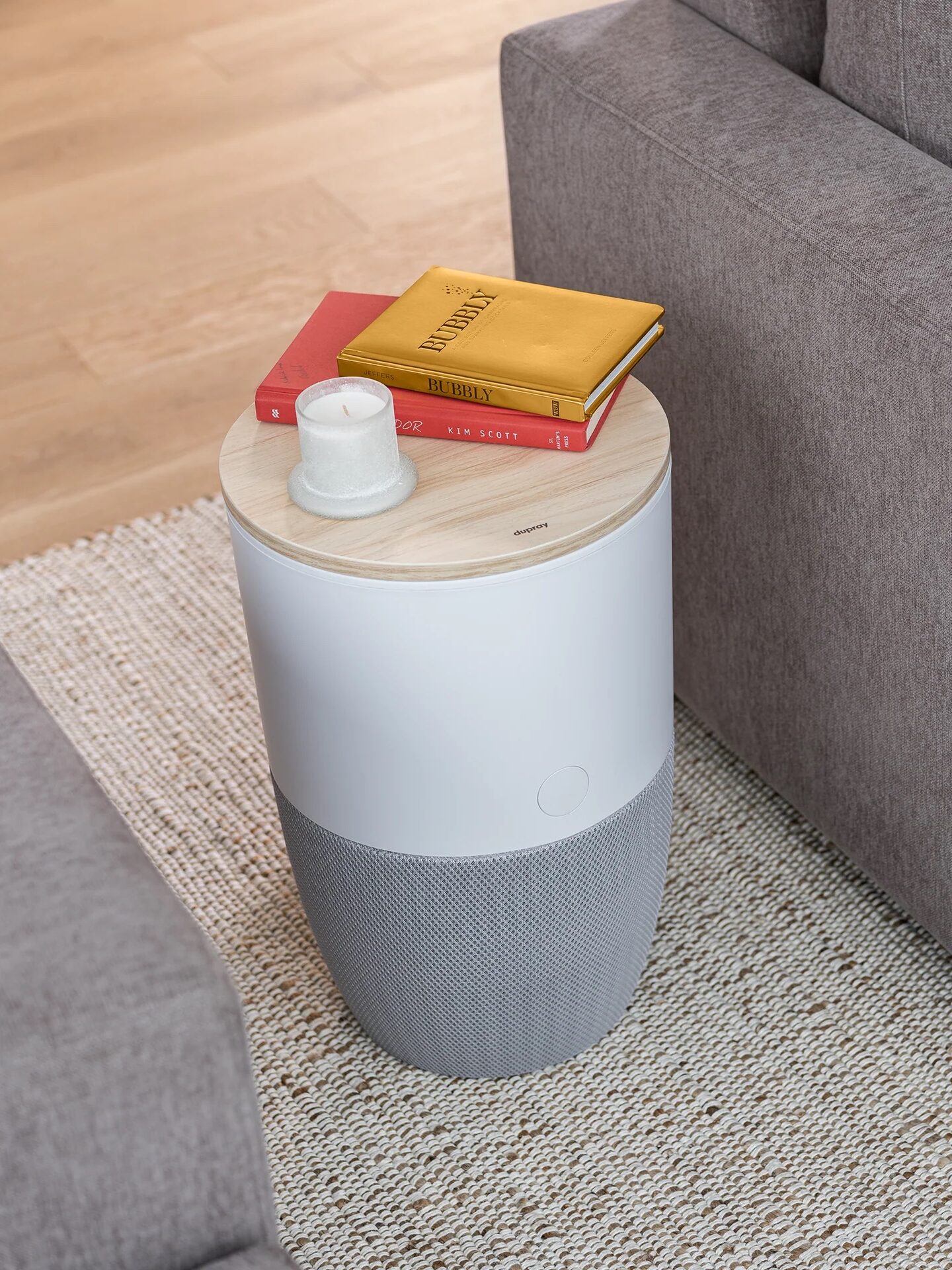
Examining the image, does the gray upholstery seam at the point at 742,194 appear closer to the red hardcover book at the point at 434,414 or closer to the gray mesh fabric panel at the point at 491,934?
the red hardcover book at the point at 434,414

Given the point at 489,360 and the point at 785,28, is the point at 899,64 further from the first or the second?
the point at 489,360

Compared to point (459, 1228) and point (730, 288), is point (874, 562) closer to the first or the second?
point (730, 288)

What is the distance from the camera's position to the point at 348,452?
38.7 inches

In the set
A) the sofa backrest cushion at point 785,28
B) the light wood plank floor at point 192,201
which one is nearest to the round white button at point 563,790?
the sofa backrest cushion at point 785,28

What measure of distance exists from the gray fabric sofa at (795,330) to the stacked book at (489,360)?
0.51 ft

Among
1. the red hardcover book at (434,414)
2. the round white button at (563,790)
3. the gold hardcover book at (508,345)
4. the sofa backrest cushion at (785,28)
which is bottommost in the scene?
the round white button at (563,790)

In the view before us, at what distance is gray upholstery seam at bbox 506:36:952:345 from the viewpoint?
107 centimetres

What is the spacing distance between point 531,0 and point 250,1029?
2.73 metres

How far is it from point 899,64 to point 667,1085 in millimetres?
883

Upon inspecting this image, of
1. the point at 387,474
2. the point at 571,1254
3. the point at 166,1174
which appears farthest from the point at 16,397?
the point at 166,1174

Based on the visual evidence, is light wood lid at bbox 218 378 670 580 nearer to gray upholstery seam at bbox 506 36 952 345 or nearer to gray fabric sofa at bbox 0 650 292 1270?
gray upholstery seam at bbox 506 36 952 345

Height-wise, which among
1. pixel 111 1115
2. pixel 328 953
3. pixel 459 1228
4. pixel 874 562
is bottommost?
pixel 459 1228

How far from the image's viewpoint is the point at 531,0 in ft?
11.0

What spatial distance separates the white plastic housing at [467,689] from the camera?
986 mm
